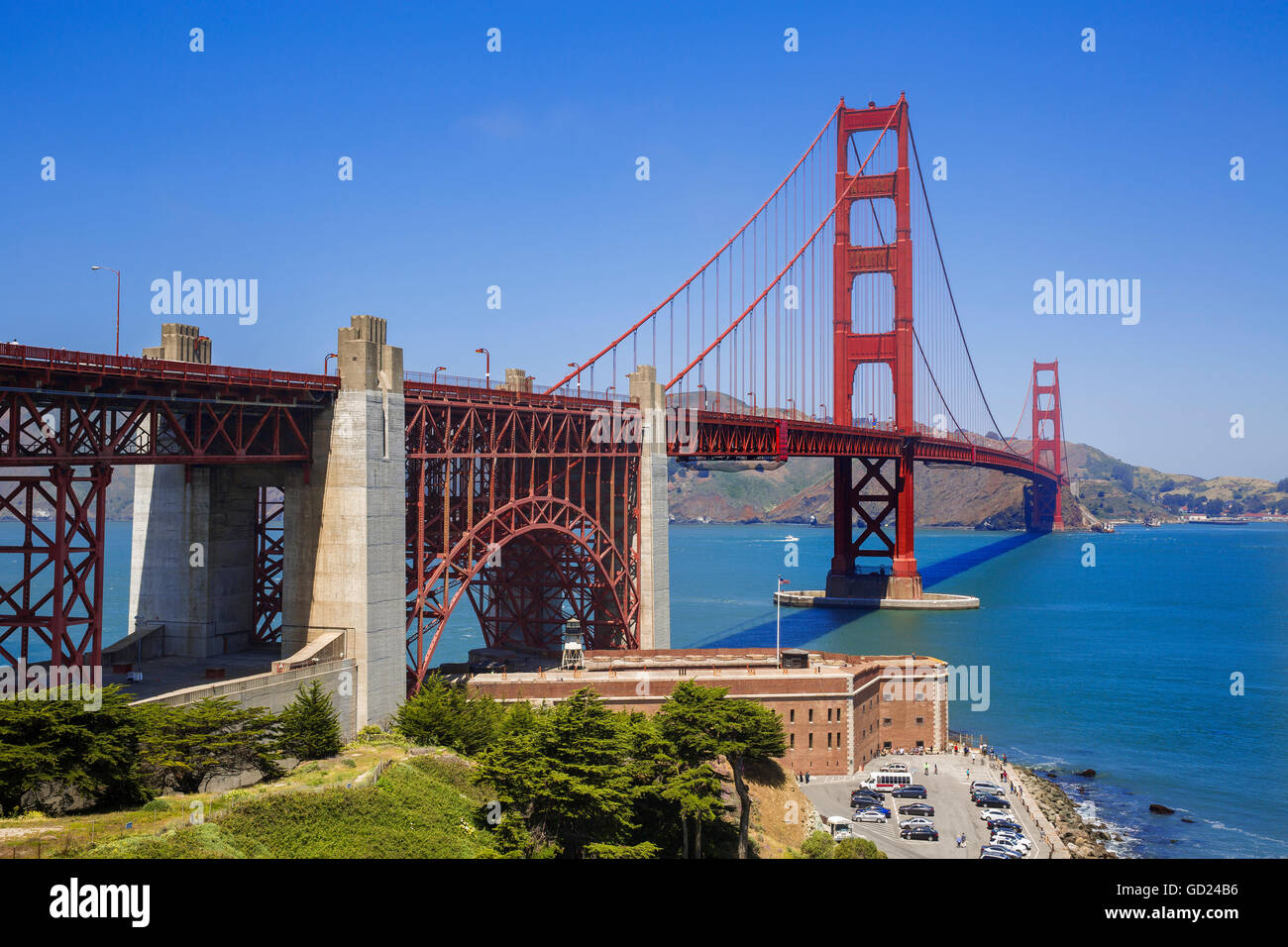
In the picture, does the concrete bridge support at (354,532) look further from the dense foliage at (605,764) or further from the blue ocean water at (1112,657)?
the blue ocean water at (1112,657)

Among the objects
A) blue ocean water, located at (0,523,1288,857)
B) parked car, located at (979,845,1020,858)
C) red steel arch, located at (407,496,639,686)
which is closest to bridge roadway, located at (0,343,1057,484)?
red steel arch, located at (407,496,639,686)

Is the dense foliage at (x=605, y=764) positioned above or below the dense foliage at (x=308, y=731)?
below

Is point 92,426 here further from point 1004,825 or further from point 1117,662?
point 1117,662

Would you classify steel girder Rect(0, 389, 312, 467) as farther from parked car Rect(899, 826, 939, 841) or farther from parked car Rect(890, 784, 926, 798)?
parked car Rect(890, 784, 926, 798)

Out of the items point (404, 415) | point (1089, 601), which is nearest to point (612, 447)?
point (404, 415)

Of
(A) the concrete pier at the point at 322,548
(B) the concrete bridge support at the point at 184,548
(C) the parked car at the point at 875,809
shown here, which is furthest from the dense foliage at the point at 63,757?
(C) the parked car at the point at 875,809

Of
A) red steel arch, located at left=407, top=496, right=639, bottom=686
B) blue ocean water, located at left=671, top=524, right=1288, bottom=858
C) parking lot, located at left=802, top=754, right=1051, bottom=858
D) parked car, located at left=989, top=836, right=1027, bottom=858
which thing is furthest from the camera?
red steel arch, located at left=407, top=496, right=639, bottom=686
